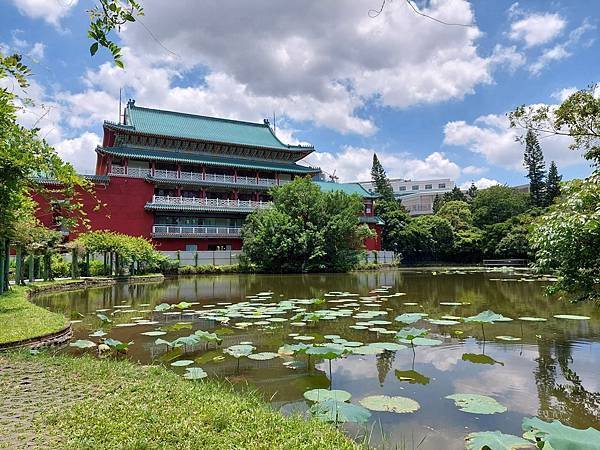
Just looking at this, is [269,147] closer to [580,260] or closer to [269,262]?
[269,262]

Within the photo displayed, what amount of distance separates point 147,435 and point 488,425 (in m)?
2.78

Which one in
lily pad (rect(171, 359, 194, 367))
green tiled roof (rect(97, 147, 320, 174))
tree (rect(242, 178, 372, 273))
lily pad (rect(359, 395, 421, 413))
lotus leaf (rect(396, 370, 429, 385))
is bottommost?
lotus leaf (rect(396, 370, 429, 385))

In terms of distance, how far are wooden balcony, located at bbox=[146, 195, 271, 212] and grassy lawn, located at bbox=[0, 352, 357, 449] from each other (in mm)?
24650

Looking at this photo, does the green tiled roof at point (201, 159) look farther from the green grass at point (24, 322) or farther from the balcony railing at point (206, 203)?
the green grass at point (24, 322)

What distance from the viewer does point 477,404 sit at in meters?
4.00

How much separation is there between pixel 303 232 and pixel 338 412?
23212mm

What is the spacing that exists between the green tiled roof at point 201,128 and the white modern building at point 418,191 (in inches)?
1045

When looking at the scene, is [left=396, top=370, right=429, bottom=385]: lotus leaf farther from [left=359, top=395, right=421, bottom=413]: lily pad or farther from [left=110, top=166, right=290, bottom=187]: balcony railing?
[left=110, top=166, right=290, bottom=187]: balcony railing

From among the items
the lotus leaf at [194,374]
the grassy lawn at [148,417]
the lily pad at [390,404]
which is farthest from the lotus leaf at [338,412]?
the lotus leaf at [194,374]

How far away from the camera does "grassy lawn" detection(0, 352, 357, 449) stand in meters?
2.75

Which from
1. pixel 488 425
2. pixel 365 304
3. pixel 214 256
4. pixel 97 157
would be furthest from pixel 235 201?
pixel 488 425

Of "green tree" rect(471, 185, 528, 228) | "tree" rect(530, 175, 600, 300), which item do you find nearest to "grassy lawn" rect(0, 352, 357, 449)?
"tree" rect(530, 175, 600, 300)

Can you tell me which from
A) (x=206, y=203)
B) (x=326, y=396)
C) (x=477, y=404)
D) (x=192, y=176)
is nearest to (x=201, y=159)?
(x=192, y=176)

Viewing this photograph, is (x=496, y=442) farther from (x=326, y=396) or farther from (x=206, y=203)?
(x=206, y=203)
